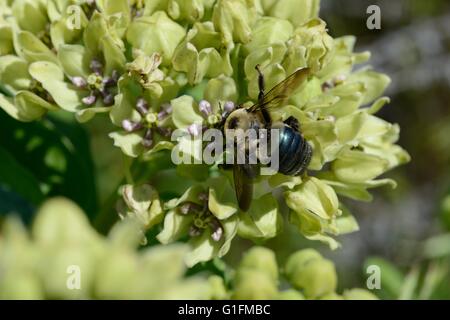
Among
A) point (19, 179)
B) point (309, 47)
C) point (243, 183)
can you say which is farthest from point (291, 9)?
point (19, 179)

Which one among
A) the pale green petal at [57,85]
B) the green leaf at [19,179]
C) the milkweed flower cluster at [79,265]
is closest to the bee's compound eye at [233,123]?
the pale green petal at [57,85]

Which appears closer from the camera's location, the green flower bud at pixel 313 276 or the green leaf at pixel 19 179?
the green flower bud at pixel 313 276

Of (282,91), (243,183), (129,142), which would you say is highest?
(282,91)

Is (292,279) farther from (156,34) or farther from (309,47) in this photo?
(156,34)

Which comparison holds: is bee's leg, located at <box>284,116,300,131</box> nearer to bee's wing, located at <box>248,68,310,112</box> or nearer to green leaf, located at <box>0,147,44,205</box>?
A: bee's wing, located at <box>248,68,310,112</box>

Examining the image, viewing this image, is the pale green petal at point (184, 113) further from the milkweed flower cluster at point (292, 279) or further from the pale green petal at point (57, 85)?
the milkweed flower cluster at point (292, 279)

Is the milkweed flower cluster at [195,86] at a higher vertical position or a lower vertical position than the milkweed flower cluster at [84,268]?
higher

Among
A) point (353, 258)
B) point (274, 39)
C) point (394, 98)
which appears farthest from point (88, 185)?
point (394, 98)
